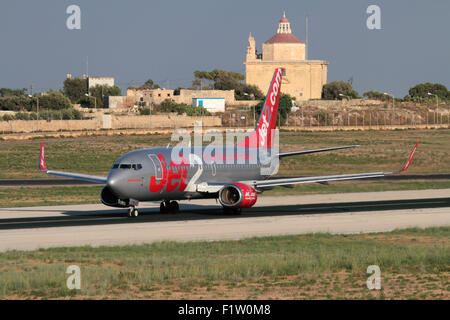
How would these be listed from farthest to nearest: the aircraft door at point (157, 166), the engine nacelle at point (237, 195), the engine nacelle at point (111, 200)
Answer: the engine nacelle at point (237, 195) < the aircraft door at point (157, 166) < the engine nacelle at point (111, 200)

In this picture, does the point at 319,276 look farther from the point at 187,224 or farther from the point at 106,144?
the point at 106,144

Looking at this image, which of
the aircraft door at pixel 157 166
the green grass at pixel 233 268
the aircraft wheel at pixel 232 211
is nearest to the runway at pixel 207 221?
the aircraft wheel at pixel 232 211

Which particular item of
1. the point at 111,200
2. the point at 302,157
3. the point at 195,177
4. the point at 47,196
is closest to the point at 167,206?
the point at 195,177

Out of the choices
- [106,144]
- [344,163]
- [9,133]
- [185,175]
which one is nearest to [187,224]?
[185,175]

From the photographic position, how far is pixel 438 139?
135m

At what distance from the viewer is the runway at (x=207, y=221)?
39.0 metres

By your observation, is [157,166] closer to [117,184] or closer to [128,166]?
[128,166]

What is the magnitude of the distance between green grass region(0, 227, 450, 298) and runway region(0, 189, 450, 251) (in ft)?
10.4

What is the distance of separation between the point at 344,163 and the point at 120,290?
7895 cm

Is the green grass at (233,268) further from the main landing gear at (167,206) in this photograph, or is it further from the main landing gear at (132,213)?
the main landing gear at (167,206)

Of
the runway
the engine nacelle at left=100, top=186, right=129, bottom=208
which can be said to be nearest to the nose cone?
the engine nacelle at left=100, top=186, right=129, bottom=208

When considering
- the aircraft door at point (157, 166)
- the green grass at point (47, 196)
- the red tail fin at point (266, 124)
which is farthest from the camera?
the green grass at point (47, 196)

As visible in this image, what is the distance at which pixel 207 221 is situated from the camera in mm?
45406

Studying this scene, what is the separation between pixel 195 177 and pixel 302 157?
58.6 metres
